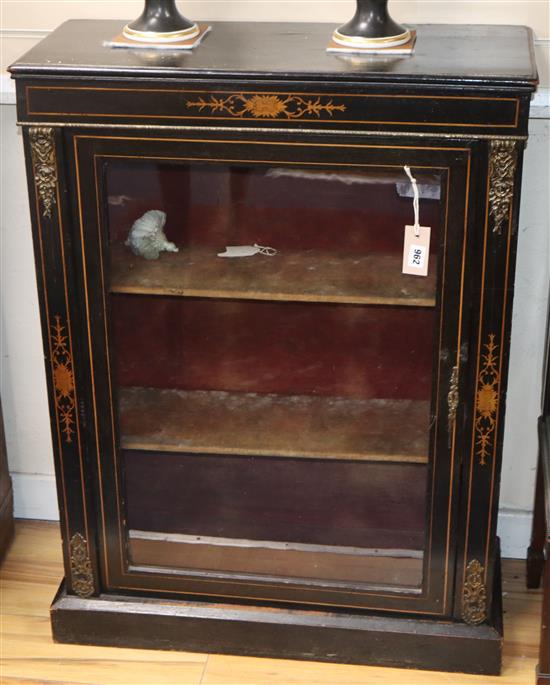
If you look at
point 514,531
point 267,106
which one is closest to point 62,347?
point 267,106

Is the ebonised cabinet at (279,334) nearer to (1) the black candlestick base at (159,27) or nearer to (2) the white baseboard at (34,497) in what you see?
(1) the black candlestick base at (159,27)

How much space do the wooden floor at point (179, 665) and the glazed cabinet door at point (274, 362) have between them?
0.13 meters

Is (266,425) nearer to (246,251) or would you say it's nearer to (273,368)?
(273,368)

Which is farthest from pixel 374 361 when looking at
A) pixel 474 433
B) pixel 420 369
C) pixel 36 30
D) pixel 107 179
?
pixel 36 30

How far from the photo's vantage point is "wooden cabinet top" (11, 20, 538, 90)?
63.7 inches

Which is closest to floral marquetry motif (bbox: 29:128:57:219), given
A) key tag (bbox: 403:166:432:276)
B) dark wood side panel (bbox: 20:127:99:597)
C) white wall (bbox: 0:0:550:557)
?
dark wood side panel (bbox: 20:127:99:597)

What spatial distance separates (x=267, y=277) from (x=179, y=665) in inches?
30.4

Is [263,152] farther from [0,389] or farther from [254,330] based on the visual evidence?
[0,389]

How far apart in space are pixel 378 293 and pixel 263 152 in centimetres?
30

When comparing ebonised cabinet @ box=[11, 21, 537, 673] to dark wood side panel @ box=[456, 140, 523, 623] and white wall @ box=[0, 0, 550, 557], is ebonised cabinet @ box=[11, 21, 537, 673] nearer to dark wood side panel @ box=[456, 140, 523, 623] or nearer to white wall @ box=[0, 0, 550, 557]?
dark wood side panel @ box=[456, 140, 523, 623]

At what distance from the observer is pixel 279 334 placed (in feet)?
6.29

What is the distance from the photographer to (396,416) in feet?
6.26

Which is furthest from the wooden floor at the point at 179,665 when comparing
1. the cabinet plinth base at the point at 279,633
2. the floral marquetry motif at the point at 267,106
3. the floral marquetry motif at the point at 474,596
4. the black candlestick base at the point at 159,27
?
the black candlestick base at the point at 159,27

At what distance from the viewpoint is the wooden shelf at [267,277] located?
5.91 ft
